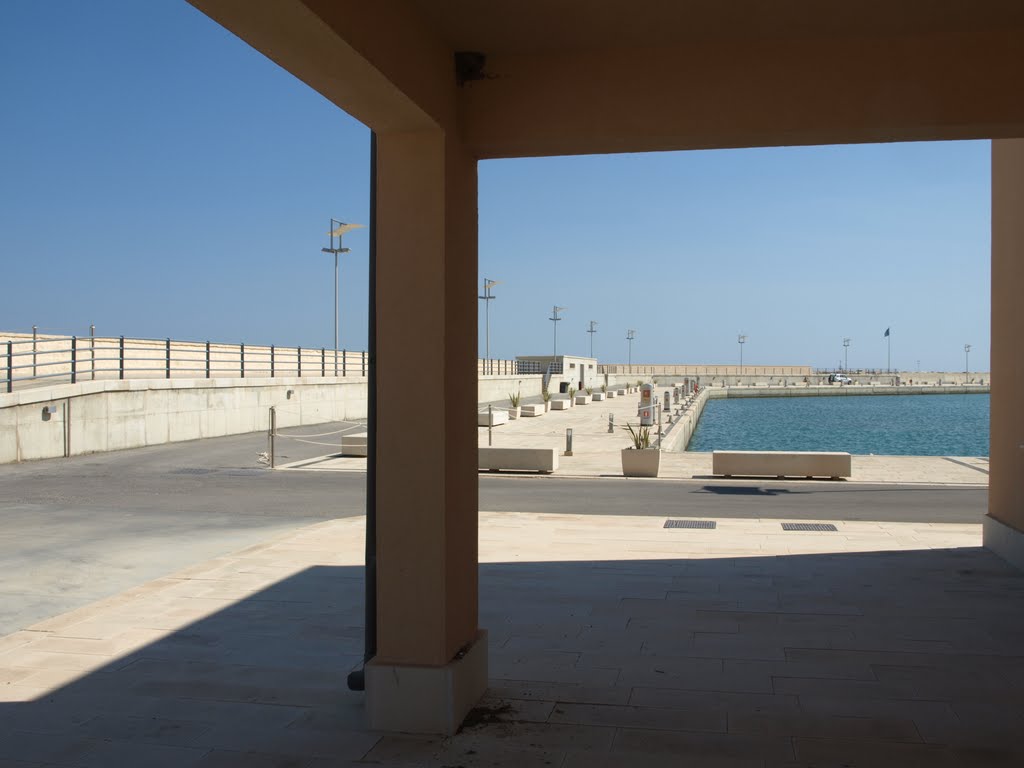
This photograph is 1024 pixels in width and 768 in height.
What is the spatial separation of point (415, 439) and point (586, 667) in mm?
2019

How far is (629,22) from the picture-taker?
417 centimetres

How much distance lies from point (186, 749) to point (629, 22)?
4072mm

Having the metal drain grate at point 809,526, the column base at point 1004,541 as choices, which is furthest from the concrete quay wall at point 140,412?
the column base at point 1004,541

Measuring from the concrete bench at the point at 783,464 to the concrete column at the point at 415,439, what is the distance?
41.2 ft

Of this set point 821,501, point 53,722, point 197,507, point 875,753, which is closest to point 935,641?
point 875,753

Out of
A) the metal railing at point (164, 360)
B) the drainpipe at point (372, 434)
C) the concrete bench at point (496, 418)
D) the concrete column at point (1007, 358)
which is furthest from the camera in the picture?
the concrete bench at point (496, 418)

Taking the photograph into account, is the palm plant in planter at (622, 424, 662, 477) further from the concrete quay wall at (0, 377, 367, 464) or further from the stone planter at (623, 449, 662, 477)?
the concrete quay wall at (0, 377, 367, 464)

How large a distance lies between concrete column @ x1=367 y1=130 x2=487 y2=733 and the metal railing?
1749 centimetres

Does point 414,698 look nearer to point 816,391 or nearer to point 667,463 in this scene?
point 667,463

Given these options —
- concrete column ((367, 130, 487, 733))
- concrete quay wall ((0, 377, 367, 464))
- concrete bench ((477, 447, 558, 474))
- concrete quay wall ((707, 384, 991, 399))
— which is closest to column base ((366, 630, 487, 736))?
concrete column ((367, 130, 487, 733))

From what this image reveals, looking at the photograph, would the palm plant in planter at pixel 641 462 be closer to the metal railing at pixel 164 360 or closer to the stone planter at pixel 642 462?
the stone planter at pixel 642 462

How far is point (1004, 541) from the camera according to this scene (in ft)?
28.7

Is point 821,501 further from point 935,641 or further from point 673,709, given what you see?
point 673,709

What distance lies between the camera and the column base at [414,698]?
14.2 ft
